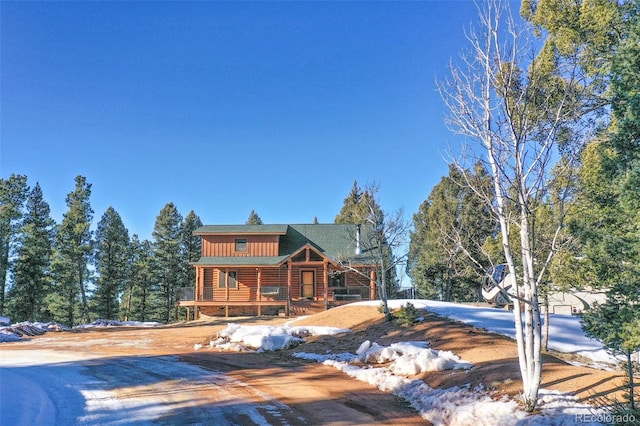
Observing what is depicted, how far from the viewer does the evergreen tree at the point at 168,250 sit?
137ft

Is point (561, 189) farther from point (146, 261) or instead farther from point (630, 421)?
point (146, 261)

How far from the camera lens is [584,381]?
721 centimetres

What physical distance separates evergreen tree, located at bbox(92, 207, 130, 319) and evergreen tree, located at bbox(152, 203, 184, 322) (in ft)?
9.32

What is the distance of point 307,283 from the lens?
30812mm

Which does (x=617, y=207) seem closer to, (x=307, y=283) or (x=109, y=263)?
(x=307, y=283)

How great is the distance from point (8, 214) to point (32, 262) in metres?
3.76

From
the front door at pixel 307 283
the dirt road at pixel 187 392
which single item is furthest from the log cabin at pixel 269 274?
the dirt road at pixel 187 392

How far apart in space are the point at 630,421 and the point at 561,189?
Answer: 4.02m

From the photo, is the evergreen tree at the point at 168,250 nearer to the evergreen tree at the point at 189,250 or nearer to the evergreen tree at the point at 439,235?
the evergreen tree at the point at 189,250

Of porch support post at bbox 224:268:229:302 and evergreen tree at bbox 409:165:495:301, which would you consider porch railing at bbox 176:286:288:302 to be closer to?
porch support post at bbox 224:268:229:302

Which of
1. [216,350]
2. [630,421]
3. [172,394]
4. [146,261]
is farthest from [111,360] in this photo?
[146,261]

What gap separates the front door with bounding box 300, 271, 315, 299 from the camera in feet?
101

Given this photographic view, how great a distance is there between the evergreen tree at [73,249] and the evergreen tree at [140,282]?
496 centimetres

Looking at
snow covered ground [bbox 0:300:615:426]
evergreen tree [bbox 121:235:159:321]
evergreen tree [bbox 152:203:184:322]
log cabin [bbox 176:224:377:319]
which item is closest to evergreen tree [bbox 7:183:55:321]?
evergreen tree [bbox 121:235:159:321]
